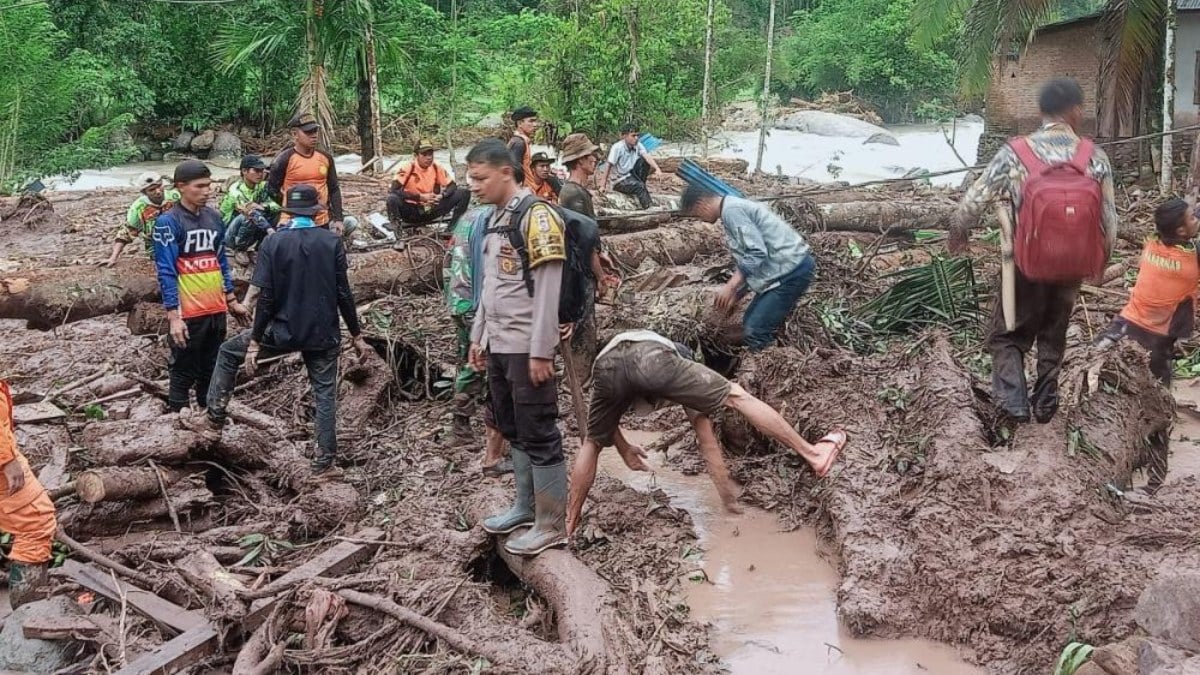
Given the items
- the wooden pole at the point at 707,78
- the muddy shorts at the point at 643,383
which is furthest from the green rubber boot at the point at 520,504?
the wooden pole at the point at 707,78

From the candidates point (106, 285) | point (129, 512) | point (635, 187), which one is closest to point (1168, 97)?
point (635, 187)

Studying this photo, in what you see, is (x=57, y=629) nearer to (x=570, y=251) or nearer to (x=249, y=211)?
(x=570, y=251)

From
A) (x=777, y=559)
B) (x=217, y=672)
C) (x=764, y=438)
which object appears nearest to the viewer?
(x=217, y=672)

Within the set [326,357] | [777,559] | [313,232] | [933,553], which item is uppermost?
[313,232]

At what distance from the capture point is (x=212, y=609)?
4.00 meters

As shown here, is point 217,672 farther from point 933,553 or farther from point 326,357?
point 933,553

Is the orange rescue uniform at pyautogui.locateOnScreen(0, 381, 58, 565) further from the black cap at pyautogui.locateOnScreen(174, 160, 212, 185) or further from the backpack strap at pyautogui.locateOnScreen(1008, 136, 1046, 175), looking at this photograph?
the backpack strap at pyautogui.locateOnScreen(1008, 136, 1046, 175)

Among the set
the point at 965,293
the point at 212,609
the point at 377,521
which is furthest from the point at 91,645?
the point at 965,293

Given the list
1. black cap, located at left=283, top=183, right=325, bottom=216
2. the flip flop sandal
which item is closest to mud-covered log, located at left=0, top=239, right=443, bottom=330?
black cap, located at left=283, top=183, right=325, bottom=216

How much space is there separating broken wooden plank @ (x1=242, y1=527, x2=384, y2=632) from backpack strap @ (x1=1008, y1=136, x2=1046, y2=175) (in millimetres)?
3491

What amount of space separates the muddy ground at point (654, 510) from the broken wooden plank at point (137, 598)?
70 millimetres

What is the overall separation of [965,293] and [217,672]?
5.62 metres

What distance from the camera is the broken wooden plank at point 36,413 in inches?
235

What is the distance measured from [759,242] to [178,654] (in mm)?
3954
